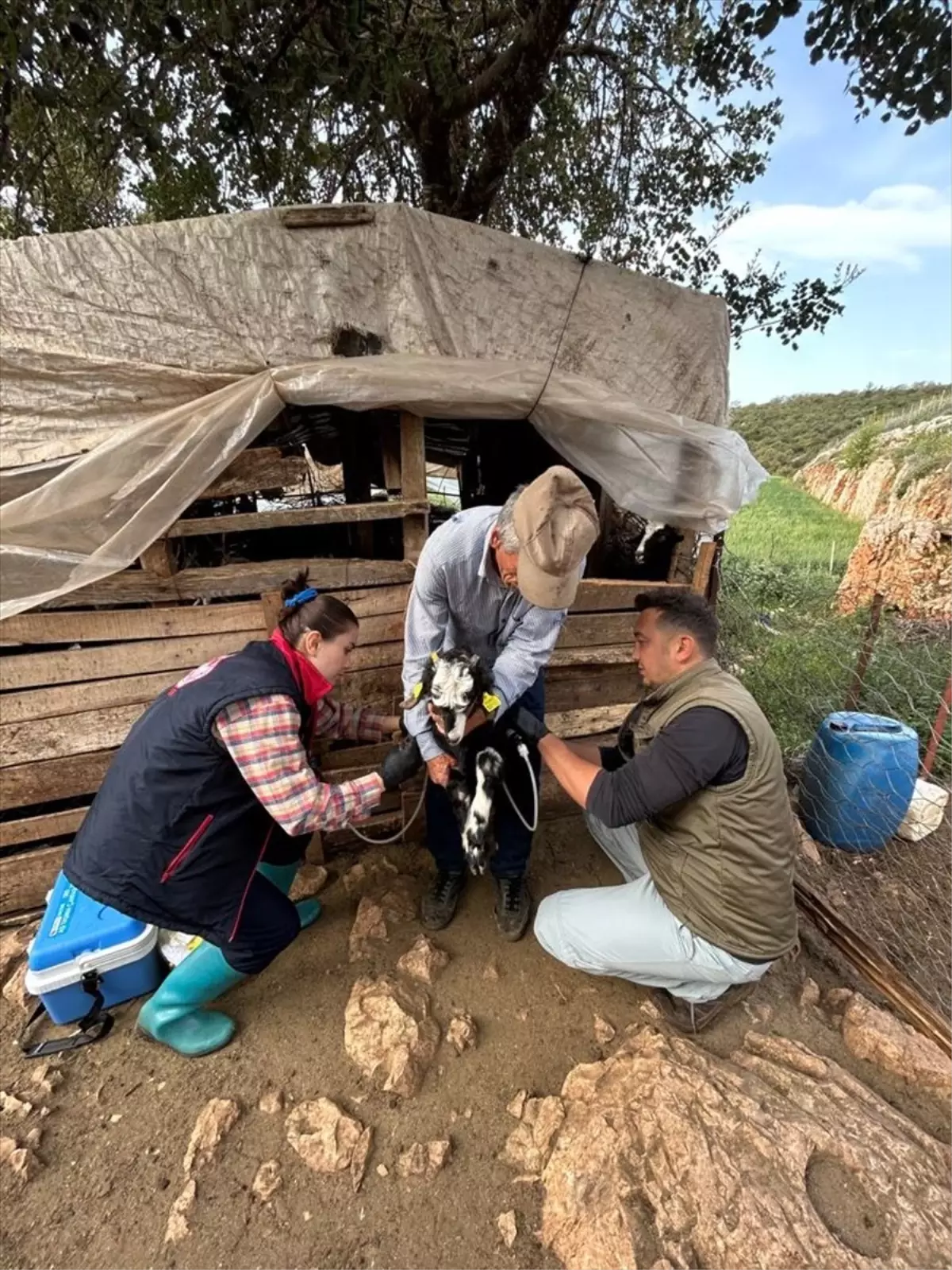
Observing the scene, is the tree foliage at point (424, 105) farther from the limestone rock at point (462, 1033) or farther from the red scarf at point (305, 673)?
the limestone rock at point (462, 1033)

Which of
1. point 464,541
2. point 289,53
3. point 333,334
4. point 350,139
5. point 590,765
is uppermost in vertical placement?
point 350,139

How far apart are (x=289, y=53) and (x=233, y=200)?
266cm

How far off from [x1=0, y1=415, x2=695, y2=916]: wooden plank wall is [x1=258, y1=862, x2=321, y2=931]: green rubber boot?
0.54 m

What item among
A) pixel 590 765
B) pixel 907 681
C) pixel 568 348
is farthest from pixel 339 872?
pixel 907 681

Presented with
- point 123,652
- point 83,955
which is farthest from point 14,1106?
point 123,652

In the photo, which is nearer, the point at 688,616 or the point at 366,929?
the point at 688,616

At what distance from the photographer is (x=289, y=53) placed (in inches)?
119

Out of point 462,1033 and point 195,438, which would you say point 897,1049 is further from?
point 195,438

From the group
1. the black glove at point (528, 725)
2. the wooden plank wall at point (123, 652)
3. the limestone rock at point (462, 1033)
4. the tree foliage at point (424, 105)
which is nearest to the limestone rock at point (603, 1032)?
the limestone rock at point (462, 1033)

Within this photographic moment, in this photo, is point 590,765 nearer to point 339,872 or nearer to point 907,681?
point 339,872

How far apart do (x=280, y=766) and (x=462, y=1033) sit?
1366 mm

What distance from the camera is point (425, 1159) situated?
194 cm

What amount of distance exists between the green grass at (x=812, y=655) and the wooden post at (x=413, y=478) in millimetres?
3272

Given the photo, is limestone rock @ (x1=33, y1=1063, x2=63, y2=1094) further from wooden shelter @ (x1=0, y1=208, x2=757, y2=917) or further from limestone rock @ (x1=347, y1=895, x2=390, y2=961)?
limestone rock @ (x1=347, y1=895, x2=390, y2=961)
